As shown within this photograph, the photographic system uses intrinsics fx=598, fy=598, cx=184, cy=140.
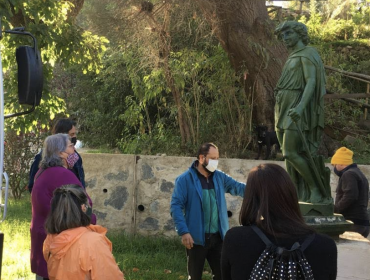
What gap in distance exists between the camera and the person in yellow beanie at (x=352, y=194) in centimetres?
647

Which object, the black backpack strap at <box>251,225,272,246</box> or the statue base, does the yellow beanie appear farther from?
the black backpack strap at <box>251,225,272,246</box>

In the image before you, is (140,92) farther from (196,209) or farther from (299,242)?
(299,242)

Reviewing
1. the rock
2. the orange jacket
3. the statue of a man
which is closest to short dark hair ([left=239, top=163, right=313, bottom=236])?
the orange jacket

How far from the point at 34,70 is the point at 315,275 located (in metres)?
2.57

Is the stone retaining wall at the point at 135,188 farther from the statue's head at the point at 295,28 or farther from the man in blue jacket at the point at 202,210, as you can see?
the man in blue jacket at the point at 202,210

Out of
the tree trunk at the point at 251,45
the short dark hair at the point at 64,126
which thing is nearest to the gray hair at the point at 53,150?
the short dark hair at the point at 64,126

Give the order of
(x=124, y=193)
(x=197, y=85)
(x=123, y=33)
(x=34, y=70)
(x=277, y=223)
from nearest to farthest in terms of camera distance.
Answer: (x=277, y=223) → (x=34, y=70) → (x=124, y=193) → (x=197, y=85) → (x=123, y=33)

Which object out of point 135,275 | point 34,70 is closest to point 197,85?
point 135,275

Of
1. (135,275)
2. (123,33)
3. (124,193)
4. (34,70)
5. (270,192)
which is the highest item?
(123,33)

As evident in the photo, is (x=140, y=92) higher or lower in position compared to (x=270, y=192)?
Answer: higher

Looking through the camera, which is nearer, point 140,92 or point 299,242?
point 299,242

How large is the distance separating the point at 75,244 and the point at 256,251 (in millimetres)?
1317

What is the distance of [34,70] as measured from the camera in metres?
4.38

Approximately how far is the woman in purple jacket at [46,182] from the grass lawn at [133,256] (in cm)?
249
